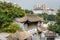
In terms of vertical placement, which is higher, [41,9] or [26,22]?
[26,22]

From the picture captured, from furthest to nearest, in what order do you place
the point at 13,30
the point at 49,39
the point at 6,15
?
1. the point at 6,15
2. the point at 49,39
3. the point at 13,30

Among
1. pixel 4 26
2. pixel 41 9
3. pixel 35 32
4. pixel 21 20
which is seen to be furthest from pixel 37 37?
pixel 41 9

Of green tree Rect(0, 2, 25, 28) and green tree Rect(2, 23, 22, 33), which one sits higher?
green tree Rect(0, 2, 25, 28)

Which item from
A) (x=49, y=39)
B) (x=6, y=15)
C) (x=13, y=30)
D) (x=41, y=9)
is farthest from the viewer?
(x=41, y=9)

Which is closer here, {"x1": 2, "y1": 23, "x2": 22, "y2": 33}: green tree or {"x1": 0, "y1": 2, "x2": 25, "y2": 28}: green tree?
{"x1": 2, "y1": 23, "x2": 22, "y2": 33}: green tree

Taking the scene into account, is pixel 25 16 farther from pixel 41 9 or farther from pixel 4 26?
pixel 41 9

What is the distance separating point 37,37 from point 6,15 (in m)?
3.00

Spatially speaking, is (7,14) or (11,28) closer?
(11,28)

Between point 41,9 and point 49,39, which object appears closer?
point 49,39

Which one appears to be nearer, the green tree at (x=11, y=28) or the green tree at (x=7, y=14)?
the green tree at (x=11, y=28)

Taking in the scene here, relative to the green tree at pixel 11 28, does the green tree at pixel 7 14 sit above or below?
above

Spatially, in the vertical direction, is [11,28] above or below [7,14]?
below

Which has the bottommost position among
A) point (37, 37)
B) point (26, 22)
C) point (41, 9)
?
point (41, 9)

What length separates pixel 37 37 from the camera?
15227 millimetres
